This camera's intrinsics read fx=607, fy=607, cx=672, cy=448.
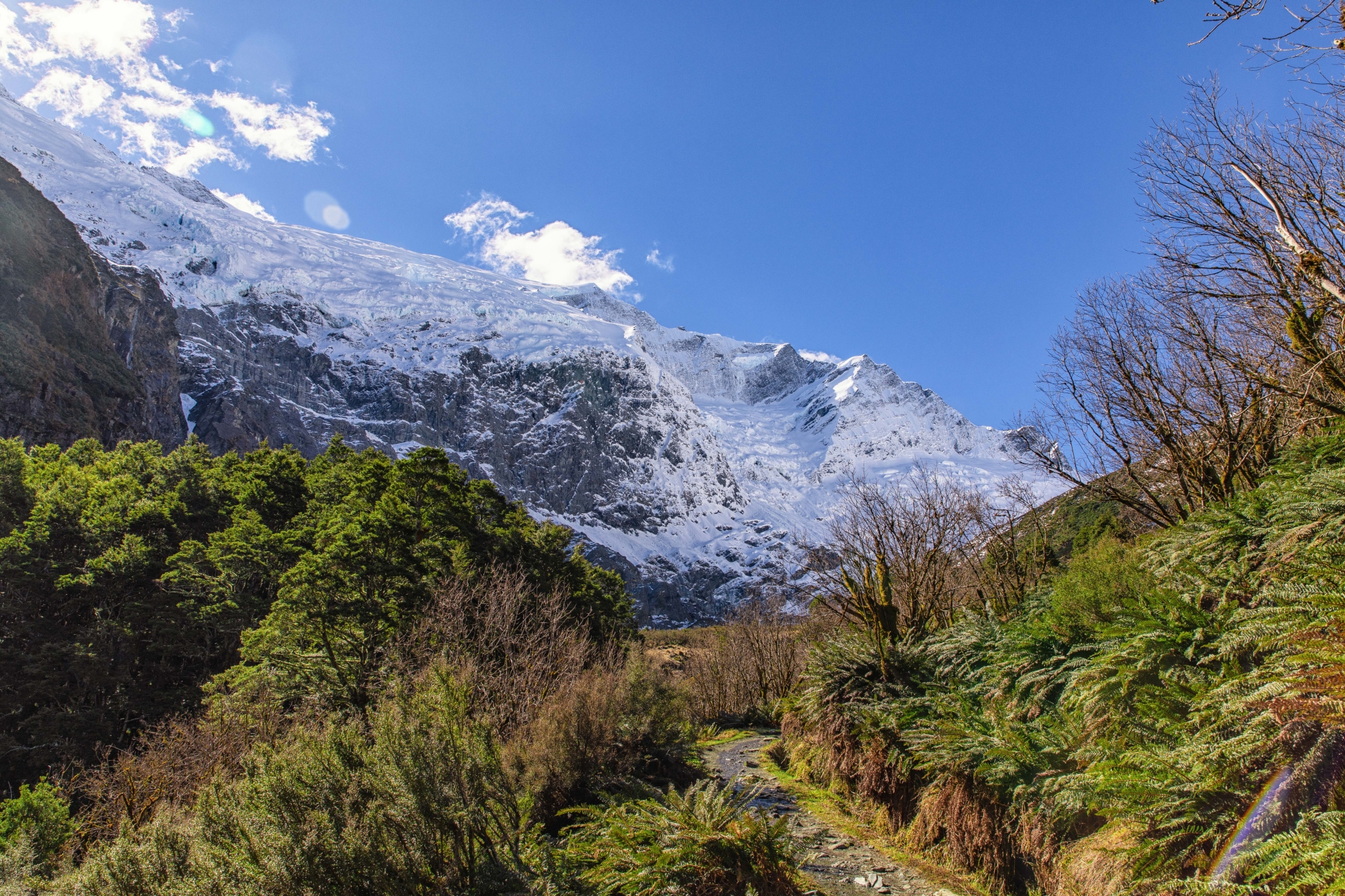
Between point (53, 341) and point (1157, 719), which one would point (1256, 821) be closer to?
point (1157, 719)

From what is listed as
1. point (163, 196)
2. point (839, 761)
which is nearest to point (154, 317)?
point (163, 196)

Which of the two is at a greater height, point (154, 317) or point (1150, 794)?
point (154, 317)

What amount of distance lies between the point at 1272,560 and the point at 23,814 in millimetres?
19307

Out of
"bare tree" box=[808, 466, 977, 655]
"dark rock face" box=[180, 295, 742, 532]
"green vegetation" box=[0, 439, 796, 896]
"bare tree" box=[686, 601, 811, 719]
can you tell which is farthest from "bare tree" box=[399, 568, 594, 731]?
"dark rock face" box=[180, 295, 742, 532]

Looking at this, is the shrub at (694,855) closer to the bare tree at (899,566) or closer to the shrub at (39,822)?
the bare tree at (899,566)

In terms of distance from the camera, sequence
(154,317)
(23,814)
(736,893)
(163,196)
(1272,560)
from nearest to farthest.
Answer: (1272,560)
(736,893)
(23,814)
(154,317)
(163,196)

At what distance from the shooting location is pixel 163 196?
17312cm

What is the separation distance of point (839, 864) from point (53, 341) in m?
74.8

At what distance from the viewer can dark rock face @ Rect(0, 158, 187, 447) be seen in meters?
47.3

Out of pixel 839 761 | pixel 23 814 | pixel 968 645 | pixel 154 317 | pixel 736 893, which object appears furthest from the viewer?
pixel 154 317

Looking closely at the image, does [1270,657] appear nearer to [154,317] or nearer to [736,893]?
[736,893]

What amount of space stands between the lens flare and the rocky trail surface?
4666 millimetres

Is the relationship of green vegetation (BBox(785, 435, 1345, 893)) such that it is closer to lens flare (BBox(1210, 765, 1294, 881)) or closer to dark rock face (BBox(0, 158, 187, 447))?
lens flare (BBox(1210, 765, 1294, 881))

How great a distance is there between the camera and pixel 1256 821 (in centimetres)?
401
